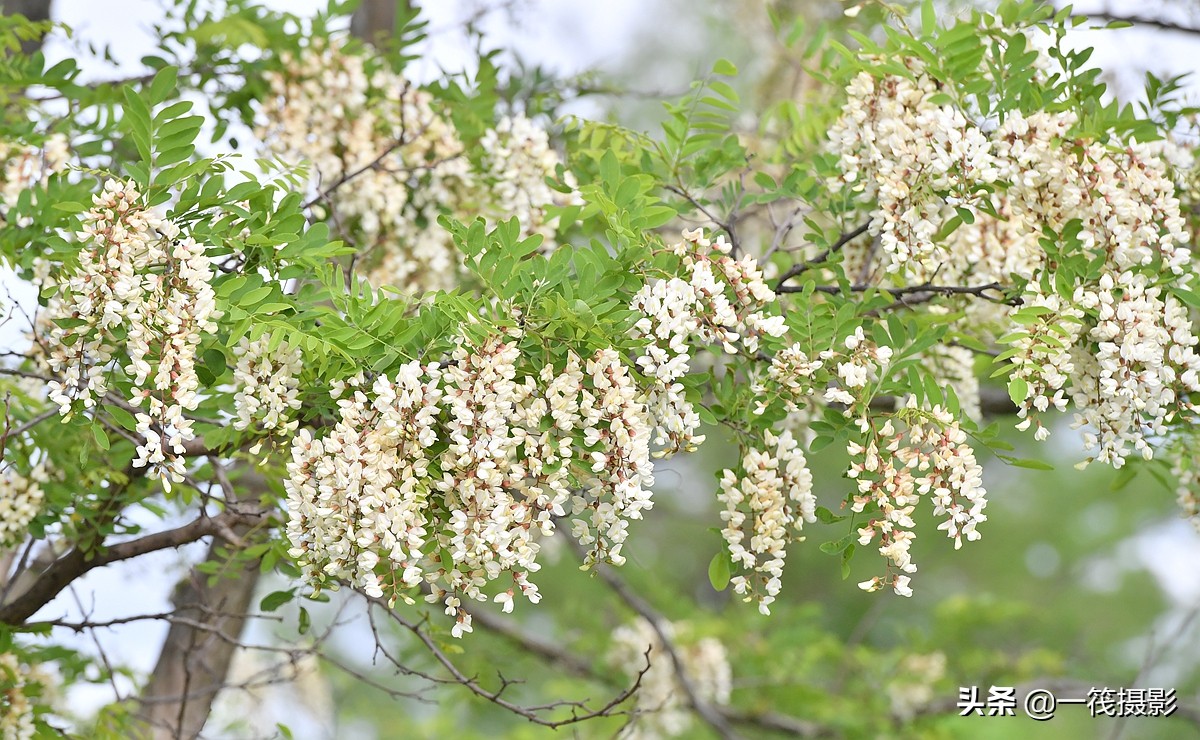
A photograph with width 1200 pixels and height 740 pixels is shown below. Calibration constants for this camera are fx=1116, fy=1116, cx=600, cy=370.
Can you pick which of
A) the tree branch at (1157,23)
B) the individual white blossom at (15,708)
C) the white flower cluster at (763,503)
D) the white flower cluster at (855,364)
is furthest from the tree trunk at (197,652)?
the tree branch at (1157,23)

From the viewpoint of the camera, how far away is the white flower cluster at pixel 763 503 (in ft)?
6.55

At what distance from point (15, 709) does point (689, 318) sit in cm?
193

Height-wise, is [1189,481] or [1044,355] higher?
[1189,481]

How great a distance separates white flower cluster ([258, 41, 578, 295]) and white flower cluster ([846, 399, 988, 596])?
140cm

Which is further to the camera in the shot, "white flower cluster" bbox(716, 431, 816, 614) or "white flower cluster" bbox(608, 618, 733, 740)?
"white flower cluster" bbox(608, 618, 733, 740)

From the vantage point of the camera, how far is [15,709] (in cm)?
262

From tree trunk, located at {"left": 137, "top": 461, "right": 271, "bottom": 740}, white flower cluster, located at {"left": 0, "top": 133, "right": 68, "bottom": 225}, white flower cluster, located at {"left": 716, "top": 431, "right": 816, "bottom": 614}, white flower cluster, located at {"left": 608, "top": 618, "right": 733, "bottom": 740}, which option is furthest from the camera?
white flower cluster, located at {"left": 608, "top": 618, "right": 733, "bottom": 740}

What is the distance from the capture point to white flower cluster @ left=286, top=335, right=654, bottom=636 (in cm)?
174

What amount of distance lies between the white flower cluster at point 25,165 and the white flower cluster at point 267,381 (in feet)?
3.92

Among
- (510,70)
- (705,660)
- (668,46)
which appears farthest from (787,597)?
(510,70)

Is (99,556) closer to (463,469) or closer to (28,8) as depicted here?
(463,469)

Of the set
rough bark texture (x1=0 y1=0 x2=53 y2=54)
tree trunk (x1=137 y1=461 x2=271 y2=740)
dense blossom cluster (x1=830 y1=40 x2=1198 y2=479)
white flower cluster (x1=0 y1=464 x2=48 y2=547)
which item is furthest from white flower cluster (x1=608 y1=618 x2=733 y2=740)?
rough bark texture (x1=0 y1=0 x2=53 y2=54)

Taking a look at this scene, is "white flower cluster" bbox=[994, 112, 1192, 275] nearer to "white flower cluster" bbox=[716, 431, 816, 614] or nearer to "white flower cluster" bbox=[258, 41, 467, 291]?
"white flower cluster" bbox=[716, 431, 816, 614]

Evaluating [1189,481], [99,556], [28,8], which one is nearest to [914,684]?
[1189,481]
